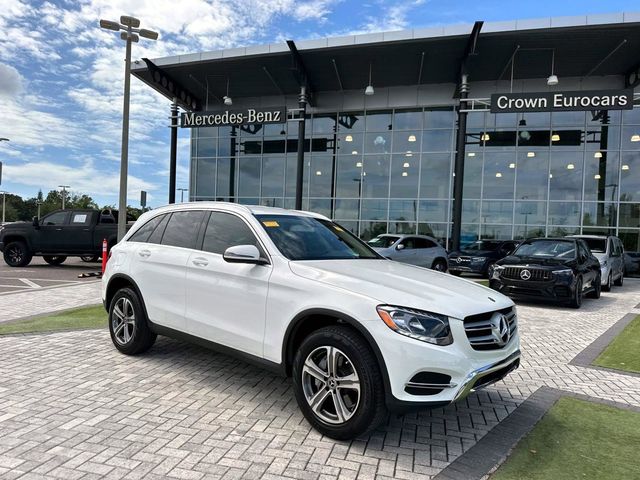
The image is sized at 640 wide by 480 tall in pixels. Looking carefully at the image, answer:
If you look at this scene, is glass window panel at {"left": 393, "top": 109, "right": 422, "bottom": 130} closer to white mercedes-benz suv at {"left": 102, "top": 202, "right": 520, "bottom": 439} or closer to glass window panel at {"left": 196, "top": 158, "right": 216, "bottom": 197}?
glass window panel at {"left": 196, "top": 158, "right": 216, "bottom": 197}

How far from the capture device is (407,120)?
945 inches

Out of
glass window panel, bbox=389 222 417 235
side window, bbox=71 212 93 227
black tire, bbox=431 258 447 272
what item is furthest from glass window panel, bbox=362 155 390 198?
side window, bbox=71 212 93 227

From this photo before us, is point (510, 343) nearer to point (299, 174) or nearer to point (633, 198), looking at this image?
point (299, 174)

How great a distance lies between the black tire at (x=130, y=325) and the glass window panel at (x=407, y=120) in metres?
21.0

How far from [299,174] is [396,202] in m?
5.55

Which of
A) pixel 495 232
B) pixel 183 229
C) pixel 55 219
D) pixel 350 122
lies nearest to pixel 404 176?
pixel 350 122

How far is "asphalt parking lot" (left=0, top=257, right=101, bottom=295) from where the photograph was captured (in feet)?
36.6

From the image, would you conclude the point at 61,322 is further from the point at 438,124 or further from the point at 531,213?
the point at 531,213

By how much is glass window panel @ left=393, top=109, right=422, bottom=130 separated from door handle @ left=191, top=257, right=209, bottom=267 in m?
21.3

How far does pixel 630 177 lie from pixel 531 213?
4723 millimetres

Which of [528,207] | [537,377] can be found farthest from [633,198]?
[537,377]

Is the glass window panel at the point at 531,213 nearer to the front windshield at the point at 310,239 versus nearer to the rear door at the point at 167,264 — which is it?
the front windshield at the point at 310,239

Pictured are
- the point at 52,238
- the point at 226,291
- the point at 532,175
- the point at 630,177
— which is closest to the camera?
the point at 226,291

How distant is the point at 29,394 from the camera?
404 centimetres
